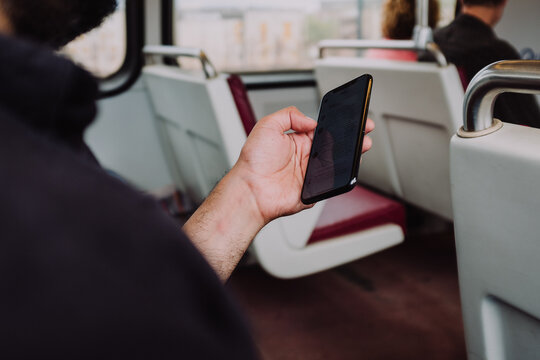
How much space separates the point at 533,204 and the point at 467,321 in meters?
0.33

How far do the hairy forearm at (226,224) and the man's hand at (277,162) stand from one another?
0.06ft

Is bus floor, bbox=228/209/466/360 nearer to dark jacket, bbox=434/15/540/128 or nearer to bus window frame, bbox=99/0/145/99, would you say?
dark jacket, bbox=434/15/540/128

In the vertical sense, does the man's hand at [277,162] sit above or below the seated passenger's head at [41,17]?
below

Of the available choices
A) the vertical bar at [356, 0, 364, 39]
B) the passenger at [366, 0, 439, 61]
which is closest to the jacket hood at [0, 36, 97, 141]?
the passenger at [366, 0, 439, 61]

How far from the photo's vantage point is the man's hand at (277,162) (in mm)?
979

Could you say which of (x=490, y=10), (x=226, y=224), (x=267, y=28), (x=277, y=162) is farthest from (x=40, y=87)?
(x=267, y=28)

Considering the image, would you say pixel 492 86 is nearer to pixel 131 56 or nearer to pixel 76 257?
pixel 76 257

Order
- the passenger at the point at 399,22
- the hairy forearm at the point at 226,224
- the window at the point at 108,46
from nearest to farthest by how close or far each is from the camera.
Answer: the hairy forearm at the point at 226,224 < the passenger at the point at 399,22 < the window at the point at 108,46

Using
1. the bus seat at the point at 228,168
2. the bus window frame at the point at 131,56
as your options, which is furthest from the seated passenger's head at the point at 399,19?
the bus window frame at the point at 131,56

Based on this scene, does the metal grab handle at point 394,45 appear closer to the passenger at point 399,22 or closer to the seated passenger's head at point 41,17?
the passenger at point 399,22

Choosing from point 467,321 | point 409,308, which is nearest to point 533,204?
point 467,321

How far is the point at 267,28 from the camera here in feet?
10.2

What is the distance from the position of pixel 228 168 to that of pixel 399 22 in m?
1.26

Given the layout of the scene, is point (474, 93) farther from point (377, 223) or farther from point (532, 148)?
point (377, 223)
